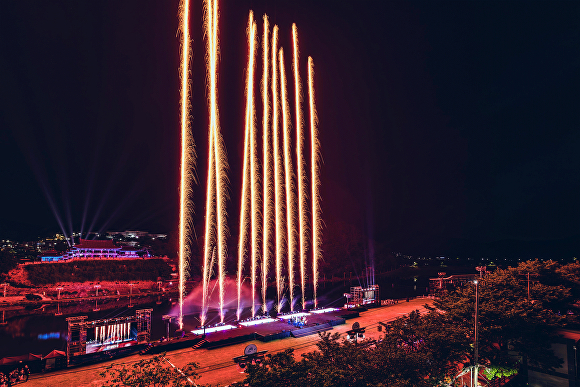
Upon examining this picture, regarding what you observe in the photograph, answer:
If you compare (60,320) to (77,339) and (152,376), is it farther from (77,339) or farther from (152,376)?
(152,376)

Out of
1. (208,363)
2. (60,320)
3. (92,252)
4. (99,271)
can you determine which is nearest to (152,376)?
(208,363)

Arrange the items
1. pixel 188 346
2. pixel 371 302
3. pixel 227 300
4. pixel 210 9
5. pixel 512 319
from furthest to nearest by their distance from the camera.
Result: pixel 227 300, pixel 371 302, pixel 210 9, pixel 188 346, pixel 512 319

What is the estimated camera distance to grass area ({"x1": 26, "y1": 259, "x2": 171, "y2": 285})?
180 feet

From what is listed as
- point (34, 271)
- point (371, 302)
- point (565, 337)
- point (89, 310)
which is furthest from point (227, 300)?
point (565, 337)

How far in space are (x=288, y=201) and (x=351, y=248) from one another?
62.4 m

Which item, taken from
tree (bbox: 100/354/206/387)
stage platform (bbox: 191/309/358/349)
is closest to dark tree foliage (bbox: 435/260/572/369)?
stage platform (bbox: 191/309/358/349)

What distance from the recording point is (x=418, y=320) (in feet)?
54.5

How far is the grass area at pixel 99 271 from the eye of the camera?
54906 mm

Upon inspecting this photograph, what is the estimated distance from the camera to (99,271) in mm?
60938

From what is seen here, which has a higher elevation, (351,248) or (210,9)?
(210,9)

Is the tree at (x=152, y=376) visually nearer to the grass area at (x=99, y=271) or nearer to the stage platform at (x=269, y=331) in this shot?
the stage platform at (x=269, y=331)

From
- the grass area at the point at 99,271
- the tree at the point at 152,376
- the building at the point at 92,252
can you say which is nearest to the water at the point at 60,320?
the grass area at the point at 99,271

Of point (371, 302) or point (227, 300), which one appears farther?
point (227, 300)

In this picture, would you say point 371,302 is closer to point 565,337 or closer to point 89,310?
point 565,337
